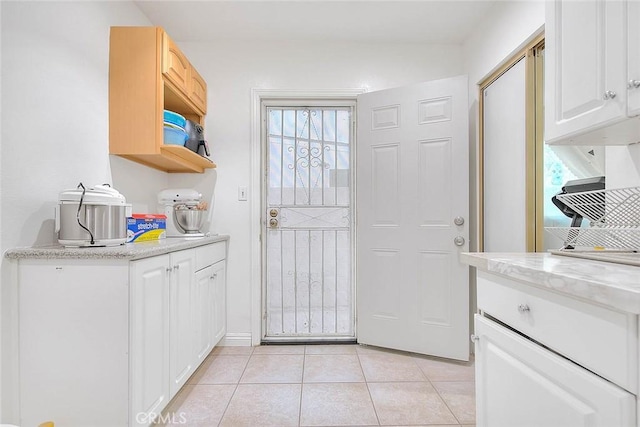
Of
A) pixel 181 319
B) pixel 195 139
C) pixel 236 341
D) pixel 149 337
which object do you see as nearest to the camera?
pixel 149 337

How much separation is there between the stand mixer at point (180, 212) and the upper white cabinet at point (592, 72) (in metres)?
2.09

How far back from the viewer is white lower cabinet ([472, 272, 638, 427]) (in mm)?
599

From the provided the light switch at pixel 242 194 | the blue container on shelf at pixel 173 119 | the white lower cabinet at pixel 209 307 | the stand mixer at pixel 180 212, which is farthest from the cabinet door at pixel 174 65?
the white lower cabinet at pixel 209 307

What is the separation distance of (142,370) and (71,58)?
156cm

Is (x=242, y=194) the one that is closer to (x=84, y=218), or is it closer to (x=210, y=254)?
(x=210, y=254)

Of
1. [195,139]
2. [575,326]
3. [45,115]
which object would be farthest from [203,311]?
[575,326]

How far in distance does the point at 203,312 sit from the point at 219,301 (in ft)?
1.16

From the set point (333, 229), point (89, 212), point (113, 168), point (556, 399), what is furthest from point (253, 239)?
point (556, 399)

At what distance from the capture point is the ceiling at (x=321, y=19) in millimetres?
2162

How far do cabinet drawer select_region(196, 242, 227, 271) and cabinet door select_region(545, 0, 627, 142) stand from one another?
190 cm

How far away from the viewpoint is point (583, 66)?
1048mm

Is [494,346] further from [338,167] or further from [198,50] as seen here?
[198,50]

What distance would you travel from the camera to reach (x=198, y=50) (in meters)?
2.59

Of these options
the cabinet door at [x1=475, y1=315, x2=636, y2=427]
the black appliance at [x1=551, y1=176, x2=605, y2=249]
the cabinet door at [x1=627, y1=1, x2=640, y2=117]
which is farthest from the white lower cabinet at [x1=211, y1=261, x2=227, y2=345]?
the cabinet door at [x1=627, y1=1, x2=640, y2=117]
